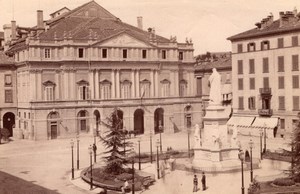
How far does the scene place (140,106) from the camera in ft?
205

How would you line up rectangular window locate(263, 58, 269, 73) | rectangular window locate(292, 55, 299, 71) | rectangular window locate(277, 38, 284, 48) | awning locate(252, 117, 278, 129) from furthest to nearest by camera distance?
rectangular window locate(263, 58, 269, 73) < awning locate(252, 117, 278, 129) < rectangular window locate(277, 38, 284, 48) < rectangular window locate(292, 55, 299, 71)

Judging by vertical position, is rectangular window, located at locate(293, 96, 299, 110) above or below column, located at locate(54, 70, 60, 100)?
below

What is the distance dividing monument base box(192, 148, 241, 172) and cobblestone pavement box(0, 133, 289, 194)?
818 mm

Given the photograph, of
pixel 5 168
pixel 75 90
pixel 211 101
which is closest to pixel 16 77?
pixel 75 90

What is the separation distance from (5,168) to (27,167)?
1698mm

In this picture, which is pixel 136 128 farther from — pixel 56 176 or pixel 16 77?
pixel 56 176

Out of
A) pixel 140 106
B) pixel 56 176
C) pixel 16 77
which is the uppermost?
pixel 16 77

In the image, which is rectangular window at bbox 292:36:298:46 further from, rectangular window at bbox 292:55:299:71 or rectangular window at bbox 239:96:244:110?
rectangular window at bbox 239:96:244:110

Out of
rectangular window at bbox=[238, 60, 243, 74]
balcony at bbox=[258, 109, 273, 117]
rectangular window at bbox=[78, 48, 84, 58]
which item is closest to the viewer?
balcony at bbox=[258, 109, 273, 117]

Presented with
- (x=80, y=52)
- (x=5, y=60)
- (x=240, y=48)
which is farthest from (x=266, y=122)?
(x=5, y=60)

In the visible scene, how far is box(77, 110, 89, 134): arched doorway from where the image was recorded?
6008 centimetres

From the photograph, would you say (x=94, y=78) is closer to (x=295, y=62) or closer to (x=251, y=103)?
(x=251, y=103)

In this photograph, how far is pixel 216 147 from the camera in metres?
34.0

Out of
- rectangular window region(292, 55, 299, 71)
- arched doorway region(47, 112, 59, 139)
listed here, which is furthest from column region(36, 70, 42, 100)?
rectangular window region(292, 55, 299, 71)
